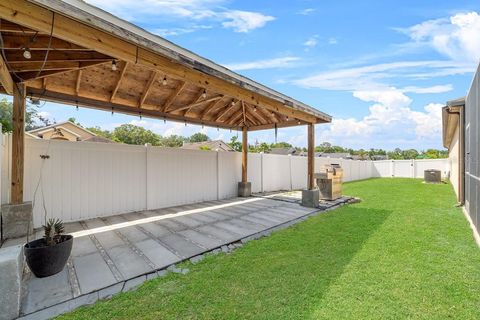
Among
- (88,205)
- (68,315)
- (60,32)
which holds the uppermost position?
(60,32)

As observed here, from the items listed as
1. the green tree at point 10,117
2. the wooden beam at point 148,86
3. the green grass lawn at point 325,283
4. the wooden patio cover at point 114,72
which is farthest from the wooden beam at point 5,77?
the green tree at point 10,117

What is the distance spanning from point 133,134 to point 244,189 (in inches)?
1218

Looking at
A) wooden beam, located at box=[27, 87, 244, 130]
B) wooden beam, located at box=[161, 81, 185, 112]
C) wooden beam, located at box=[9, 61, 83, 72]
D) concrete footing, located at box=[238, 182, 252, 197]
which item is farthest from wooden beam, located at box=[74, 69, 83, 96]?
concrete footing, located at box=[238, 182, 252, 197]

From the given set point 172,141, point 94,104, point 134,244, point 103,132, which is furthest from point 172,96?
point 172,141

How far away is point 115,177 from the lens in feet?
19.0

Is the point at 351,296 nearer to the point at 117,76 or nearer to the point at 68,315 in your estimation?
the point at 68,315

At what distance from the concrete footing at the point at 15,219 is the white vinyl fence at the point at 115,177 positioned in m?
0.47

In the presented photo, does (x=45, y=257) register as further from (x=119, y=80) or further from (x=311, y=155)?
(x=311, y=155)

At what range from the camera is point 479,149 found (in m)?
3.87

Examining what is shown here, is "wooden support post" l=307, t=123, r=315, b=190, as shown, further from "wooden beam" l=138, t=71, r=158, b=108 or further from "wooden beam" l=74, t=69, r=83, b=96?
"wooden beam" l=74, t=69, r=83, b=96

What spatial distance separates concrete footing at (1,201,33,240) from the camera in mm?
3969

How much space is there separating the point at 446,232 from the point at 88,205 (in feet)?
23.6


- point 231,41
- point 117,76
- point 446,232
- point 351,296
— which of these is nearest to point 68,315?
point 351,296

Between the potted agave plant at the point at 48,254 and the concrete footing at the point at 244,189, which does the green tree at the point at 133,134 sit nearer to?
the concrete footing at the point at 244,189
